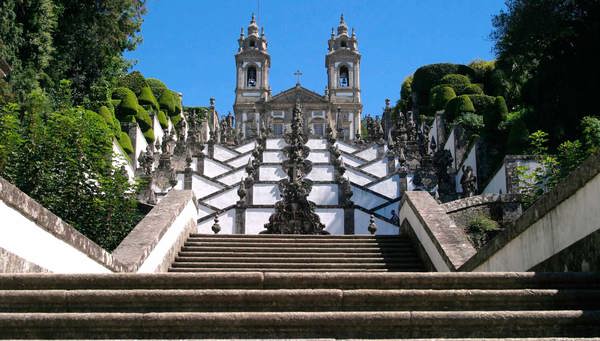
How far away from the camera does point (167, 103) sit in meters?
48.7

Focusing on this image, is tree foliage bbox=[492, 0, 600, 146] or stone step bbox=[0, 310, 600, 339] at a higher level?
tree foliage bbox=[492, 0, 600, 146]

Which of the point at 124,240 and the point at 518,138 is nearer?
the point at 124,240

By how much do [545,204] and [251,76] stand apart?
214 feet

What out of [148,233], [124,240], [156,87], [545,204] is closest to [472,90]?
[156,87]

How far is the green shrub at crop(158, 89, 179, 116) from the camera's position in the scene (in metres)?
48.4

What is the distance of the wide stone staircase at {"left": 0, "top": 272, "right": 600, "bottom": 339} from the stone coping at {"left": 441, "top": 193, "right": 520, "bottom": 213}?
32.0ft

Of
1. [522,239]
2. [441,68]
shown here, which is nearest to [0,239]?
[522,239]

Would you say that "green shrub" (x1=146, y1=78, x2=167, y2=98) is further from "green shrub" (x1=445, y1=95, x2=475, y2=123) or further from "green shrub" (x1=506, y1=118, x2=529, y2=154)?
"green shrub" (x1=506, y1=118, x2=529, y2=154)

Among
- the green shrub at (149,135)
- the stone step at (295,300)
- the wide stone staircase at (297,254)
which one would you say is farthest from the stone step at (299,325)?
the green shrub at (149,135)

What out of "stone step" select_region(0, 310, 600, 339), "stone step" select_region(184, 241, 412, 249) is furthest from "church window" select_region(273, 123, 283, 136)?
"stone step" select_region(0, 310, 600, 339)

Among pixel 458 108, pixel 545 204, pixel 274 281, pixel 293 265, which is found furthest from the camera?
pixel 458 108

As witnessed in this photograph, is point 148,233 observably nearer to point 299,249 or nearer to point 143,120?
point 299,249

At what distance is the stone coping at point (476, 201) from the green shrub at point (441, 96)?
26.4 metres

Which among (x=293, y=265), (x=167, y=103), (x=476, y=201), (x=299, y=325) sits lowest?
(x=299, y=325)
